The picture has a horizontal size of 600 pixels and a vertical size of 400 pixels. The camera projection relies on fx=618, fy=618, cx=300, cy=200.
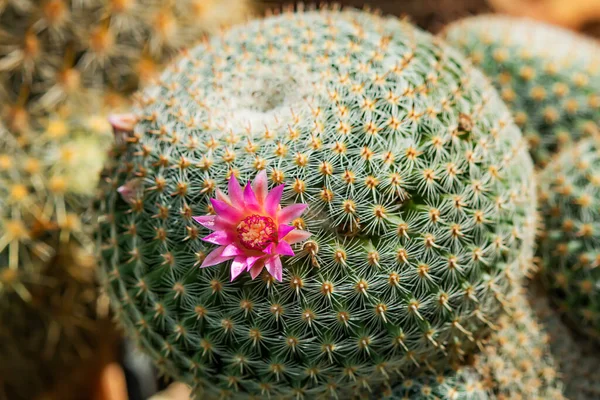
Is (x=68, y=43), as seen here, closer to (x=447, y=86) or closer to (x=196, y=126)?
(x=196, y=126)

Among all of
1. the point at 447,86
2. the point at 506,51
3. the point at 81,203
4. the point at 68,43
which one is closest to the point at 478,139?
the point at 447,86

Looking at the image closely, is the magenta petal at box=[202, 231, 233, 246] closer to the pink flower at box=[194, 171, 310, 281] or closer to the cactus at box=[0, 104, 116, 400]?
the pink flower at box=[194, 171, 310, 281]

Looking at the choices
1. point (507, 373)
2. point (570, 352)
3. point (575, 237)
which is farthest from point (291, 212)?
point (570, 352)

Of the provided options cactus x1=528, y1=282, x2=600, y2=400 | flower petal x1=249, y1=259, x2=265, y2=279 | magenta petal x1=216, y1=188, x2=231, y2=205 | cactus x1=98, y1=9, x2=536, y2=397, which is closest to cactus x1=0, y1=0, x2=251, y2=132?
cactus x1=98, y1=9, x2=536, y2=397

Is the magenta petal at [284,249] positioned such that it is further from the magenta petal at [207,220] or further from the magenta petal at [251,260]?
the magenta petal at [207,220]

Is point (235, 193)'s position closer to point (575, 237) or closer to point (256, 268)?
point (256, 268)

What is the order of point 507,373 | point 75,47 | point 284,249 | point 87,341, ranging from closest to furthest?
point 284,249 → point 507,373 → point 75,47 → point 87,341

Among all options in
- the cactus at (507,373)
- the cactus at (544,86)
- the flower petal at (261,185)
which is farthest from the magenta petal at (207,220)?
the cactus at (544,86)
